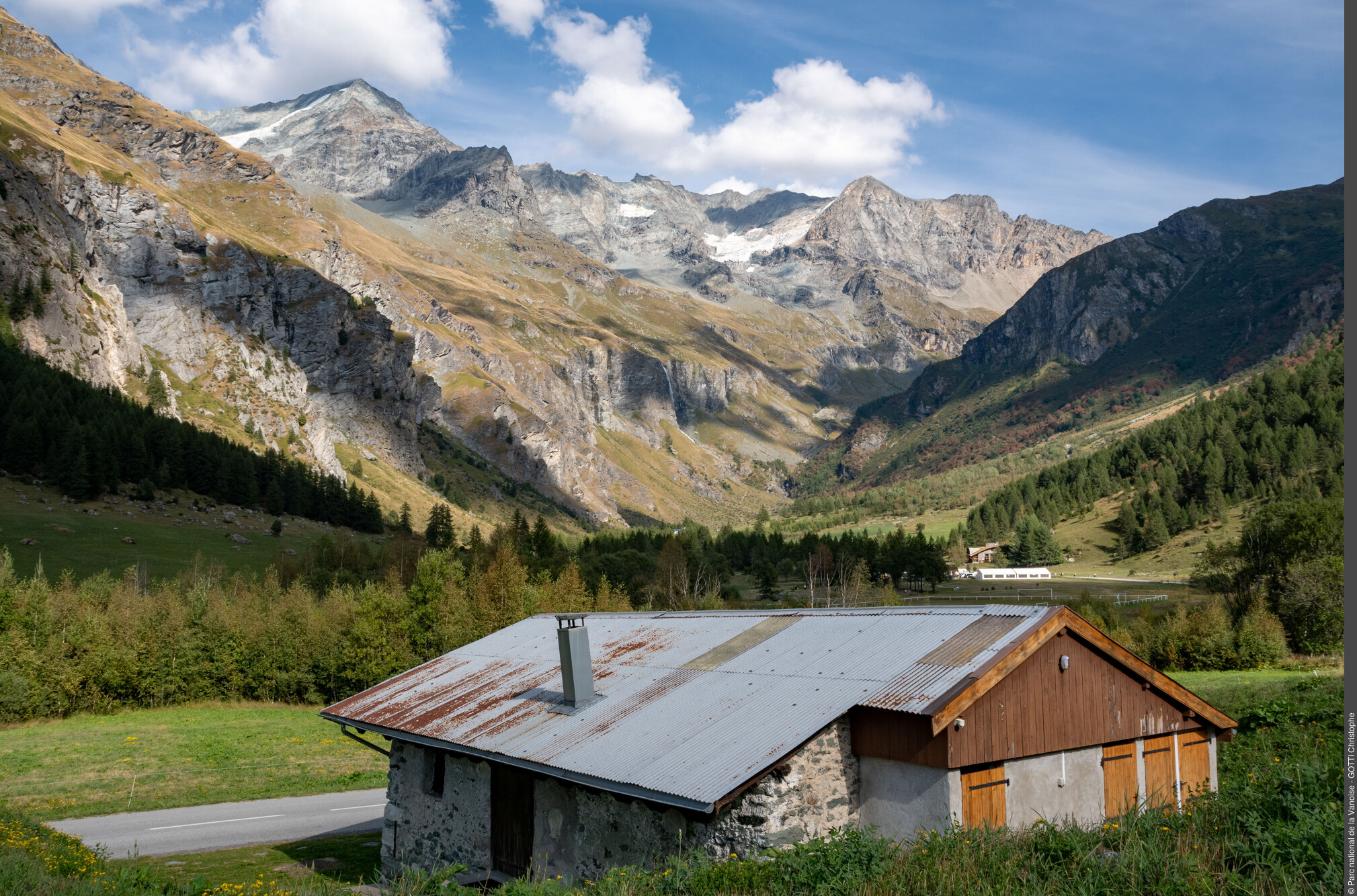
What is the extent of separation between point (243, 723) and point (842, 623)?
47.8 metres

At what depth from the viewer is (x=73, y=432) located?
379 feet

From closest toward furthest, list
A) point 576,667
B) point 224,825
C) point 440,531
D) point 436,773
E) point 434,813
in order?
point 576,667
point 434,813
point 436,773
point 224,825
point 440,531

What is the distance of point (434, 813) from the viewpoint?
68.5 ft

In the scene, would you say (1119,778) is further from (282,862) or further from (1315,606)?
(1315,606)

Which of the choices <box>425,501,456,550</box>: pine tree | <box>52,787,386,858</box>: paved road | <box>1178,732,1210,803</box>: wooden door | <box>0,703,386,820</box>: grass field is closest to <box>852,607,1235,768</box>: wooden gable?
<box>1178,732,1210,803</box>: wooden door

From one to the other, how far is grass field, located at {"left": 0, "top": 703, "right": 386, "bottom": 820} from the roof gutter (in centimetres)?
1889

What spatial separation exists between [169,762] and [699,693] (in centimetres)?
3559

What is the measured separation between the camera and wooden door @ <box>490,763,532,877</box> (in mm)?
17750

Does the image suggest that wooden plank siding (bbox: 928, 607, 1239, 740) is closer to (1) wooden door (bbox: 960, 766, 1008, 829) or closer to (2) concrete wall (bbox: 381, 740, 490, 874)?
(1) wooden door (bbox: 960, 766, 1008, 829)

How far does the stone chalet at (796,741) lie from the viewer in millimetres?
14094

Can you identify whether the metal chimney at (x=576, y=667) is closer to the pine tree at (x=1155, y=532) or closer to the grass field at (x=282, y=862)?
the grass field at (x=282, y=862)

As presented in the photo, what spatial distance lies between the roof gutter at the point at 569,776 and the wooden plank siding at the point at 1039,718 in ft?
11.7

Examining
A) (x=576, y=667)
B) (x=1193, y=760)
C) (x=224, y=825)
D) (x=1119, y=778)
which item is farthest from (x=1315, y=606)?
(x=224, y=825)

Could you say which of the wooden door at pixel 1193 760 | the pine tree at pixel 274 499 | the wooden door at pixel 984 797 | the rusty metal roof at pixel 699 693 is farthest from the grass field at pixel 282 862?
the pine tree at pixel 274 499
